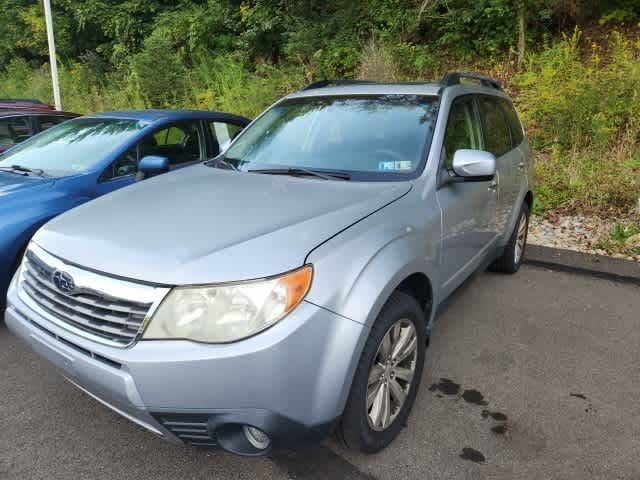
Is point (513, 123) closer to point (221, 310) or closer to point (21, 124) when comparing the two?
point (221, 310)

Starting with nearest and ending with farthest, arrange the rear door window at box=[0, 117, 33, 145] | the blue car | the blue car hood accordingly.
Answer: the blue car, the blue car hood, the rear door window at box=[0, 117, 33, 145]

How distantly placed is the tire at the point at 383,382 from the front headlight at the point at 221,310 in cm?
46

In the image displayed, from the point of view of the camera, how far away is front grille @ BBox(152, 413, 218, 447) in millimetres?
1869

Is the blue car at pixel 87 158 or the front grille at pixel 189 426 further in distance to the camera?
the blue car at pixel 87 158

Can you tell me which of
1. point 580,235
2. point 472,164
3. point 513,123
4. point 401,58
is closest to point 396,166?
point 472,164

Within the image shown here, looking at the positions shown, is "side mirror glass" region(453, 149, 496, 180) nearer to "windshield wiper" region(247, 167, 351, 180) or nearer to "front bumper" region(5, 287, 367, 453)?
"windshield wiper" region(247, 167, 351, 180)

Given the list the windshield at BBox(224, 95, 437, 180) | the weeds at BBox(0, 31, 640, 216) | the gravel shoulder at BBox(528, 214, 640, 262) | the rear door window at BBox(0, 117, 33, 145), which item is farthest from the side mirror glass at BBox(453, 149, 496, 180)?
the rear door window at BBox(0, 117, 33, 145)

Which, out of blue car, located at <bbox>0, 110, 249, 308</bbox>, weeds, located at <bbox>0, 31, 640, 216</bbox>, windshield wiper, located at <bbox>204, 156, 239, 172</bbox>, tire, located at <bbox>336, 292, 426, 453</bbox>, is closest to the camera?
tire, located at <bbox>336, 292, 426, 453</bbox>

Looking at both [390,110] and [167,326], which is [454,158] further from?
[167,326]

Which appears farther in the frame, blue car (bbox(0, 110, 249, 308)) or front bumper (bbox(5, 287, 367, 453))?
blue car (bbox(0, 110, 249, 308))

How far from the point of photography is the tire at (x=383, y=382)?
2096mm

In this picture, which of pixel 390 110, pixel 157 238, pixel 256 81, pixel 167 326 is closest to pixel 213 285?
pixel 167 326

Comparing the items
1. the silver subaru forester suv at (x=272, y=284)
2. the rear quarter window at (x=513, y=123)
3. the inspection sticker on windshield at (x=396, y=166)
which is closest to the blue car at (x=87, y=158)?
the silver subaru forester suv at (x=272, y=284)

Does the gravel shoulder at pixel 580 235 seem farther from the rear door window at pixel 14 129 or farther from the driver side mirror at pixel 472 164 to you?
the rear door window at pixel 14 129
